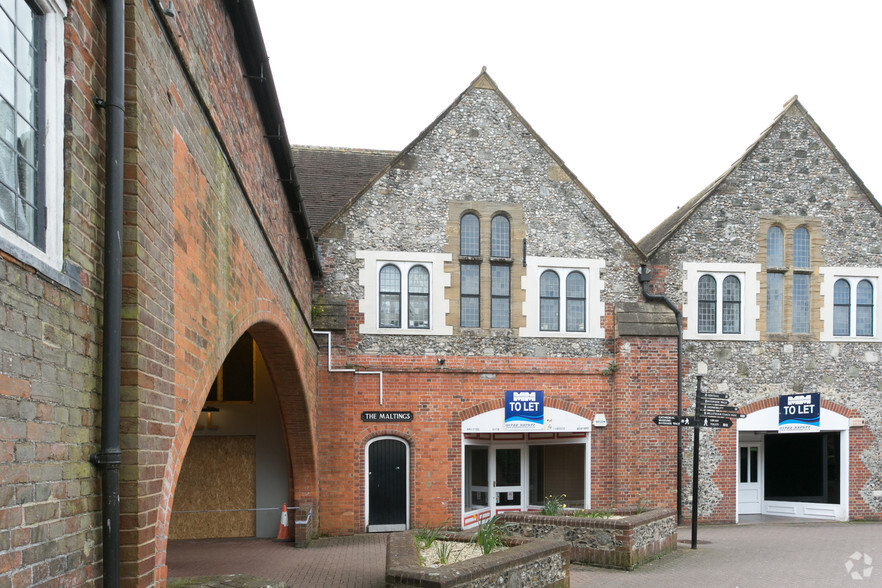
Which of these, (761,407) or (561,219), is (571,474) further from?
(561,219)

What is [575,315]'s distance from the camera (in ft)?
54.0

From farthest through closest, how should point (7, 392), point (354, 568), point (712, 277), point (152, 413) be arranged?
point (712, 277) < point (354, 568) < point (152, 413) < point (7, 392)

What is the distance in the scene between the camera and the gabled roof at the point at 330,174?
1714 centimetres

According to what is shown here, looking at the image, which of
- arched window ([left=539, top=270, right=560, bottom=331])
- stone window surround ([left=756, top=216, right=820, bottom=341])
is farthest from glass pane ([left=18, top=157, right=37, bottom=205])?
stone window surround ([left=756, top=216, right=820, bottom=341])

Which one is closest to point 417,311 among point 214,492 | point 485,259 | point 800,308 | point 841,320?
point 485,259

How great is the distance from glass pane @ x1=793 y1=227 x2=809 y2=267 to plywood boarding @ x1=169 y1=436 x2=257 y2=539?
13.5 m

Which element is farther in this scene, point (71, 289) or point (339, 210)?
point (339, 210)

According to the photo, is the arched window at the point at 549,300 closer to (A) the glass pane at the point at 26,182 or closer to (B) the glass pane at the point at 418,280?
(B) the glass pane at the point at 418,280

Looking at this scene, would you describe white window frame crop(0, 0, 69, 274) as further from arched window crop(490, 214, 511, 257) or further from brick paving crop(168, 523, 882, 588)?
arched window crop(490, 214, 511, 257)

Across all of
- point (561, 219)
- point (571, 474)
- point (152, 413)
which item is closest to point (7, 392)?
point (152, 413)

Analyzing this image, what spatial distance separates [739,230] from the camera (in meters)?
17.2

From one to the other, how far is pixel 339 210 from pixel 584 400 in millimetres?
6905

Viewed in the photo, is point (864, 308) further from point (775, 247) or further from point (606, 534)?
point (606, 534)

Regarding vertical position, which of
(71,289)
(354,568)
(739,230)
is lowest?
(354,568)
